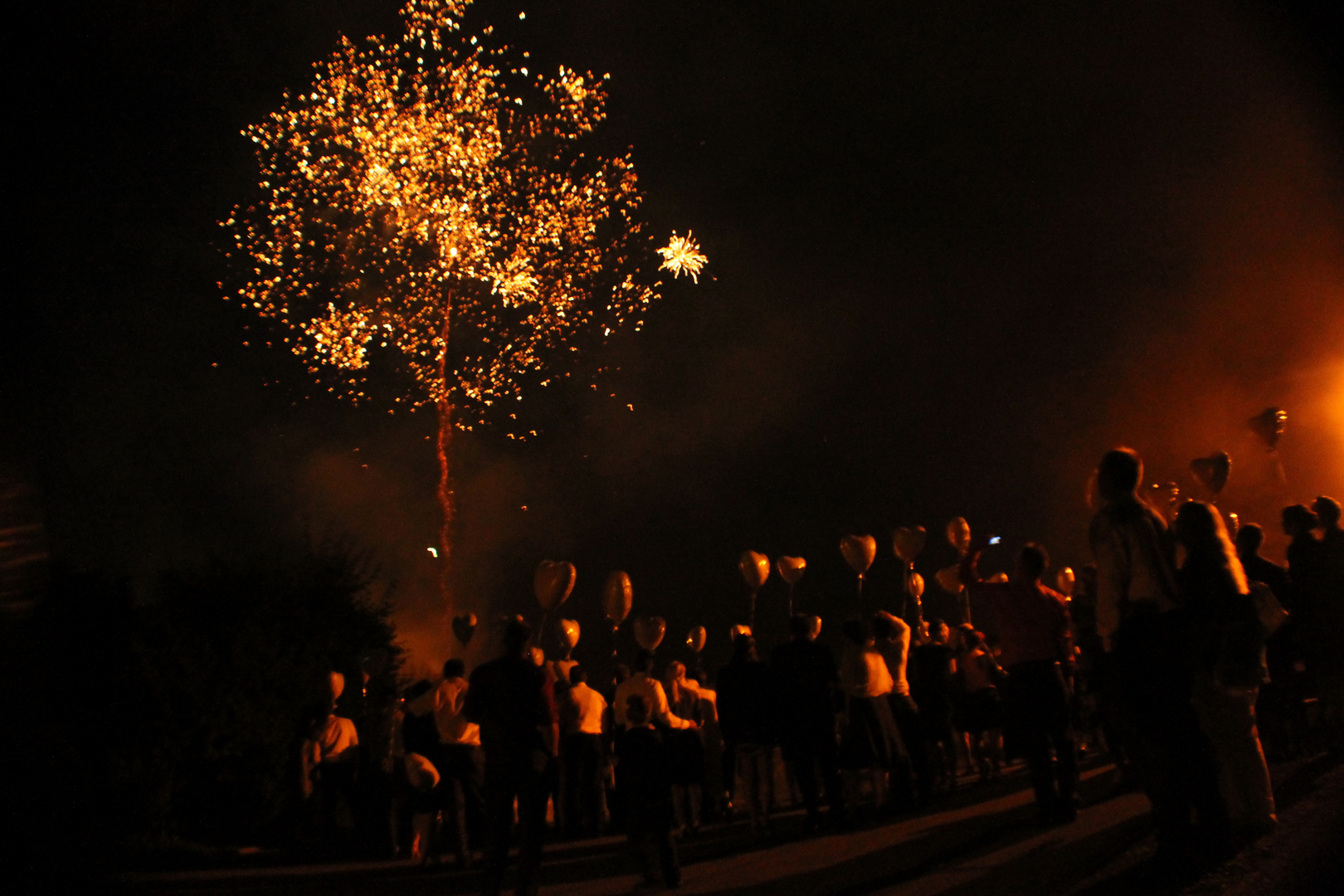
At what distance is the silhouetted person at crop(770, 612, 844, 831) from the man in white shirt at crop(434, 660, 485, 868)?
2.51 m

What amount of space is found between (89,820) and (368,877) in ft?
12.6

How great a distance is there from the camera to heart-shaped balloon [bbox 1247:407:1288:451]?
1543cm

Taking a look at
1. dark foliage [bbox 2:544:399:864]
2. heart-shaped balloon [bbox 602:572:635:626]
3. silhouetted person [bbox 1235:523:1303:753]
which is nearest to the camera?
silhouetted person [bbox 1235:523:1303:753]

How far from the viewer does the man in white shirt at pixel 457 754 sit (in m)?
8.51

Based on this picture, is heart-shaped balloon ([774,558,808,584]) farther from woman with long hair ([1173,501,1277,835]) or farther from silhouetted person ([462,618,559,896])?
woman with long hair ([1173,501,1277,835])

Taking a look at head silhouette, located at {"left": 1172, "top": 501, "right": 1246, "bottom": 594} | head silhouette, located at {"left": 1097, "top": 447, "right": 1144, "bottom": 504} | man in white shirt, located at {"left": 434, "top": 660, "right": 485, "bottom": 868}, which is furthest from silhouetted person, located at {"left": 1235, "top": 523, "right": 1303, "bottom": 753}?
man in white shirt, located at {"left": 434, "top": 660, "right": 485, "bottom": 868}

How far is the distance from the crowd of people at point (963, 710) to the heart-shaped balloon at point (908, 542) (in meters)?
3.49

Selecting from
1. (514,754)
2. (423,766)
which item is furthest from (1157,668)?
(423,766)

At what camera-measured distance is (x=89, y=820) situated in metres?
10.3

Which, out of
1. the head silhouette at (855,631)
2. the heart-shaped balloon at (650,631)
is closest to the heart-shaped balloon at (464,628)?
the heart-shaped balloon at (650,631)

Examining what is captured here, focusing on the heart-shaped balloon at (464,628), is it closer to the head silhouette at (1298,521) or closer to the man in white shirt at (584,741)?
the man in white shirt at (584,741)

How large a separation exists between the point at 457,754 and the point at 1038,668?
181 inches

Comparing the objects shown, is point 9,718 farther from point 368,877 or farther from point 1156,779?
point 1156,779

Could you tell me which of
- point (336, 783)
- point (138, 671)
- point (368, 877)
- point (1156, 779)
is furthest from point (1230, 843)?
point (138, 671)
